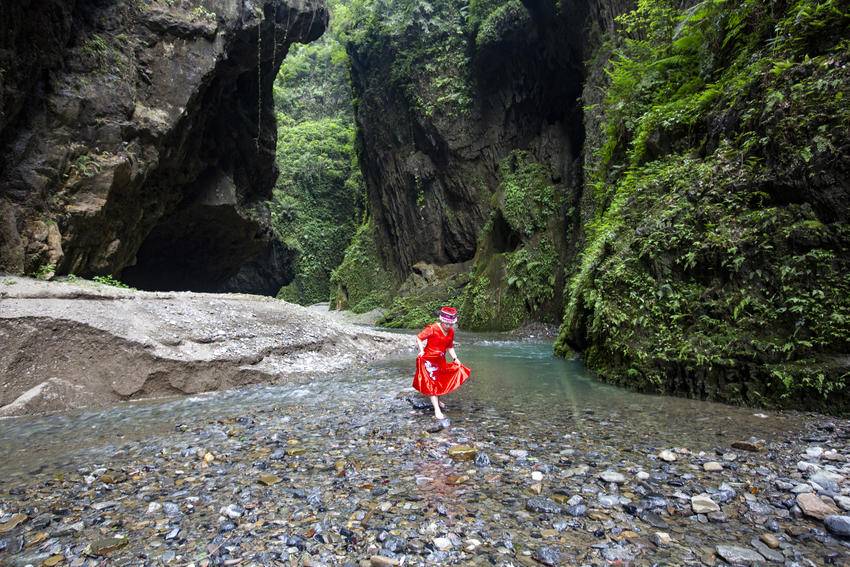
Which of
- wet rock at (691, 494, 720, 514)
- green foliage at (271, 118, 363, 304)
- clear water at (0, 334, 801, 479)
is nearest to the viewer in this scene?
wet rock at (691, 494, 720, 514)

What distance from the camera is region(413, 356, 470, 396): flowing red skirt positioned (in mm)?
5582

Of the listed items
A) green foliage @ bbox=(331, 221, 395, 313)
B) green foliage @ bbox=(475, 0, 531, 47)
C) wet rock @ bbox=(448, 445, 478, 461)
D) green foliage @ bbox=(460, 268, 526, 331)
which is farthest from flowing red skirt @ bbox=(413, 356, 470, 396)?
green foliage @ bbox=(331, 221, 395, 313)

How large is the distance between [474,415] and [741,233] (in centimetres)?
438

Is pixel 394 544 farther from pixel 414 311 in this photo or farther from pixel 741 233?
pixel 414 311

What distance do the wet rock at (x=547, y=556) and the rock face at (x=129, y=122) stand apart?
13.2 metres

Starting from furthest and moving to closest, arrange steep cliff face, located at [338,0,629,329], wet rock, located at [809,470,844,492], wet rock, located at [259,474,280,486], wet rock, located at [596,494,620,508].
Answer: steep cliff face, located at [338,0,629,329] < wet rock, located at [259,474,280,486] < wet rock, located at [809,470,844,492] < wet rock, located at [596,494,620,508]

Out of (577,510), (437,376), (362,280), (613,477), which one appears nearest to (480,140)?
(362,280)

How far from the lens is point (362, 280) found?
31.5 metres

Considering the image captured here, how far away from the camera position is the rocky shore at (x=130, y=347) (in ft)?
21.0

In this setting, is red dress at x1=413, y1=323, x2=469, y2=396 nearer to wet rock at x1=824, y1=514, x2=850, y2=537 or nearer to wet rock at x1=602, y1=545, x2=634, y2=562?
wet rock at x1=602, y1=545, x2=634, y2=562

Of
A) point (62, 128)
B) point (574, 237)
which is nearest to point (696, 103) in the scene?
point (574, 237)

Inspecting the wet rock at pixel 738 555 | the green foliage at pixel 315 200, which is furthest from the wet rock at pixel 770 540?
the green foliage at pixel 315 200

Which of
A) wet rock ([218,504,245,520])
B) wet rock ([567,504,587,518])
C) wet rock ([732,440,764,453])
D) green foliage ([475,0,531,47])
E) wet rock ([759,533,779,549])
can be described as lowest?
wet rock ([218,504,245,520])

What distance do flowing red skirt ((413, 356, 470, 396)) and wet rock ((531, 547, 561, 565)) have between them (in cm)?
312
